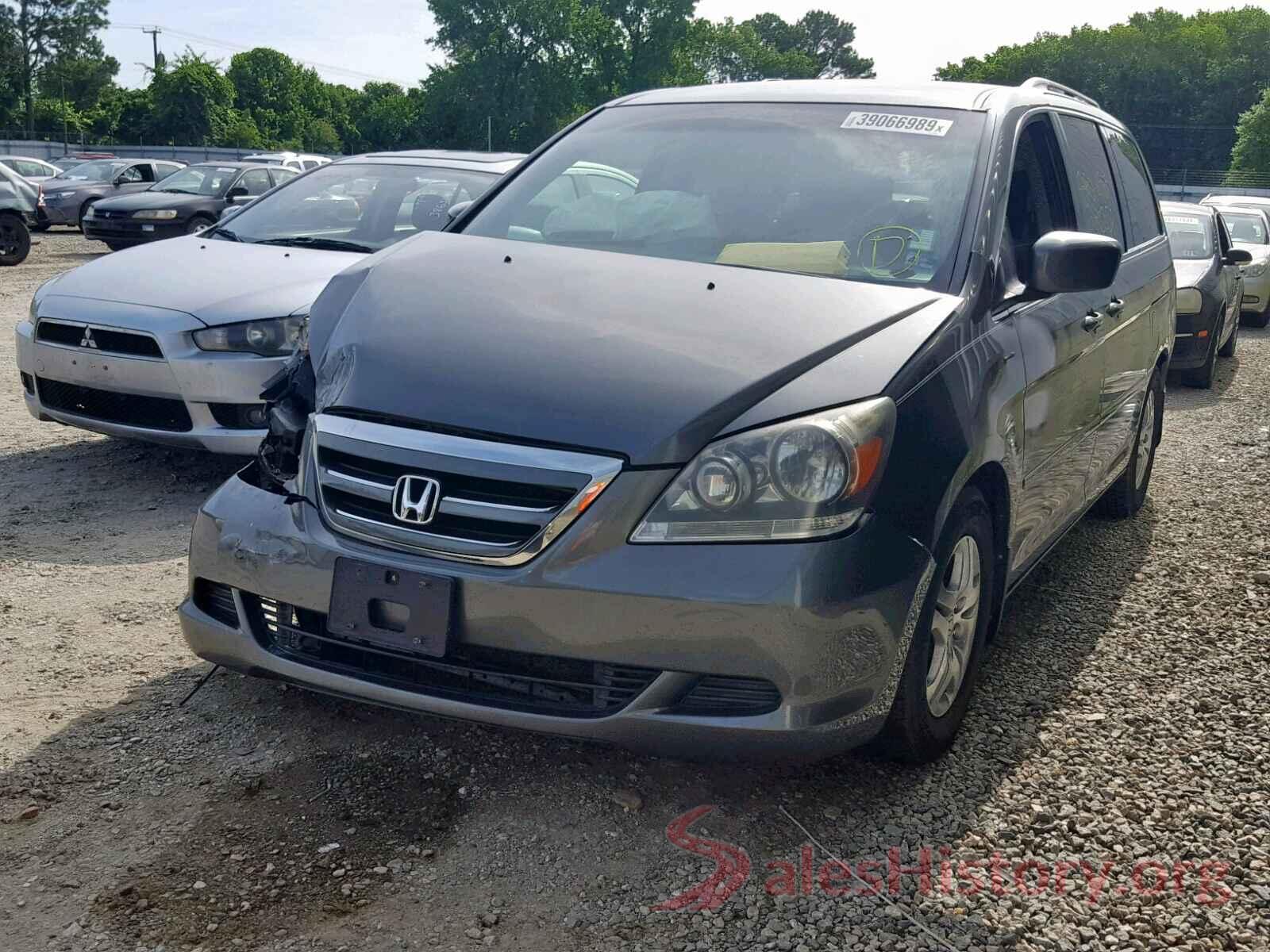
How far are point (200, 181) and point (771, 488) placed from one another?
19.1 metres

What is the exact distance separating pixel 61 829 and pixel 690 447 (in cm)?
169

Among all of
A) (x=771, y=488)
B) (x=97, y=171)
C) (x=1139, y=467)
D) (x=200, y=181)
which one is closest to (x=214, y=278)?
(x=771, y=488)

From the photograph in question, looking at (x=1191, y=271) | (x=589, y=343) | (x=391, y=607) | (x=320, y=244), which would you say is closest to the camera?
(x=391, y=607)

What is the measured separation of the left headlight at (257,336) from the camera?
18.5 feet

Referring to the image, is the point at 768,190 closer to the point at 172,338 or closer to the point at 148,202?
the point at 172,338

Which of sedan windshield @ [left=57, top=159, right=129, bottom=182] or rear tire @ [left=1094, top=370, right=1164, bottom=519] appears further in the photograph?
sedan windshield @ [left=57, top=159, right=129, bottom=182]

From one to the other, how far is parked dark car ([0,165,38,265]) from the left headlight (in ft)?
45.0

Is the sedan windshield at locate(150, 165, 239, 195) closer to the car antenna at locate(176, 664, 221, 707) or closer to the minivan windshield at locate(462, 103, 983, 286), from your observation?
the minivan windshield at locate(462, 103, 983, 286)

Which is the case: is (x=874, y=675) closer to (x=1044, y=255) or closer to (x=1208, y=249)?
(x=1044, y=255)

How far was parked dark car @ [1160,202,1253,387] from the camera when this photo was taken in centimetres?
1045

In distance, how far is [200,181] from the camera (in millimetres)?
19812

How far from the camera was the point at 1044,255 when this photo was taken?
3.54 metres

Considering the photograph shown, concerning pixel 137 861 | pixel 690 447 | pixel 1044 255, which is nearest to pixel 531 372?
pixel 690 447

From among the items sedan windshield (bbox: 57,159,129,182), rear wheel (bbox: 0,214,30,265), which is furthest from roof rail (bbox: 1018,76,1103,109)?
sedan windshield (bbox: 57,159,129,182)
